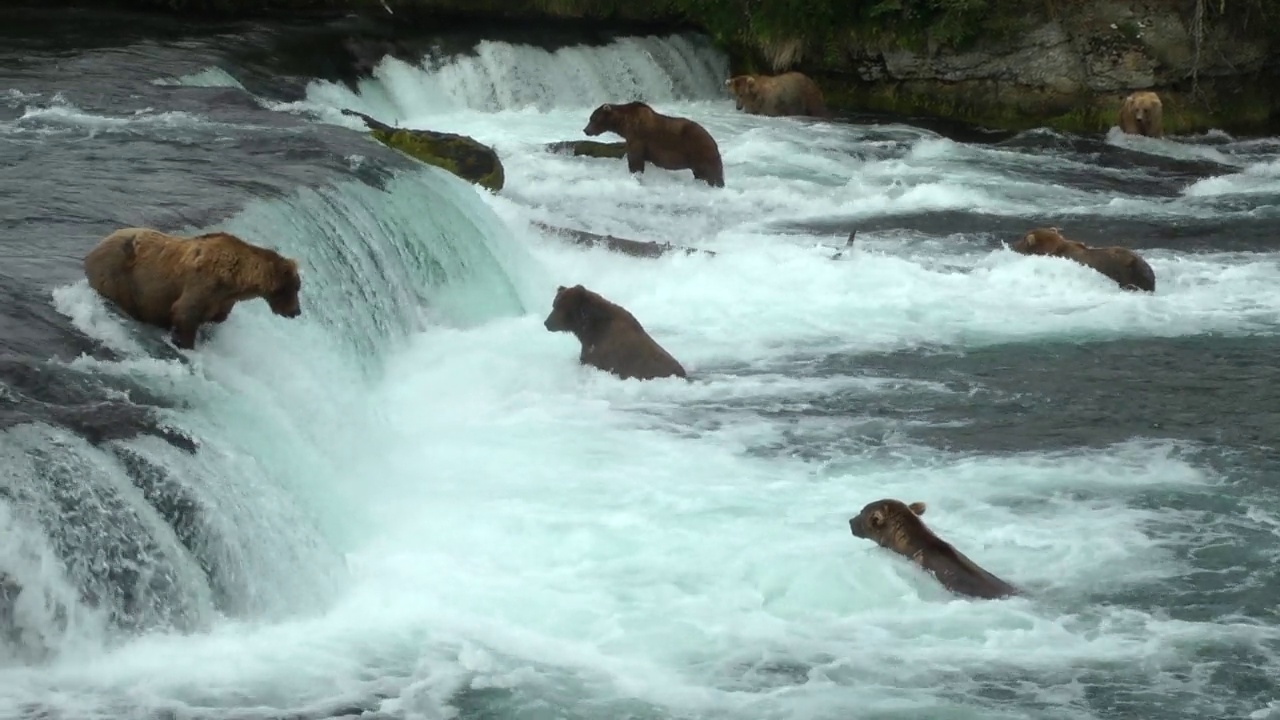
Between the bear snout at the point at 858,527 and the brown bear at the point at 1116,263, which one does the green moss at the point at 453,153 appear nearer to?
the brown bear at the point at 1116,263

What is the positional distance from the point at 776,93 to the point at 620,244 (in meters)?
9.57

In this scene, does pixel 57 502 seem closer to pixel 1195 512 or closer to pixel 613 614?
pixel 613 614

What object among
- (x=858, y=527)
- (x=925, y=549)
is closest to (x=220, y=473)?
(x=858, y=527)

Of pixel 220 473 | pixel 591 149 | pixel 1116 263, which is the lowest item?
pixel 220 473

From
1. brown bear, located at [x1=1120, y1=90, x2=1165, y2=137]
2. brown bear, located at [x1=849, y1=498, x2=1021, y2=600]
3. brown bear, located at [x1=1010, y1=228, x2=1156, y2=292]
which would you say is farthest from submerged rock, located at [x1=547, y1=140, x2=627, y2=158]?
brown bear, located at [x1=849, y1=498, x2=1021, y2=600]

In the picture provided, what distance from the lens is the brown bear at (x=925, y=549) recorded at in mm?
7820

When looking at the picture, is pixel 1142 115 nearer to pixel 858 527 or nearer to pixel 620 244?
pixel 620 244

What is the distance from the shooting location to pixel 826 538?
8586mm

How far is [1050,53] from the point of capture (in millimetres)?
24219

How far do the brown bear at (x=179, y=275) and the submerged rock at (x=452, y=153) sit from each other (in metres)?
7.54

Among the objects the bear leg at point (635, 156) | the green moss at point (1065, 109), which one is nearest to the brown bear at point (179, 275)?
the bear leg at point (635, 156)

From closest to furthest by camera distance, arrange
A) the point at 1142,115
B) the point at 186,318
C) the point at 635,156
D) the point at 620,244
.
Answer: the point at 186,318 < the point at 620,244 < the point at 635,156 < the point at 1142,115

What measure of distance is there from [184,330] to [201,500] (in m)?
1.33

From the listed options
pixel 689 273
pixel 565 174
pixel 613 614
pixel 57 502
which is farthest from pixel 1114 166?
pixel 57 502
